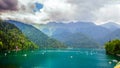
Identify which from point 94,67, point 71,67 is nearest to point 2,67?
point 71,67

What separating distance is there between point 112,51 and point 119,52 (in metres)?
10.9

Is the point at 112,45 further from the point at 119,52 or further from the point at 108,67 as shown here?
the point at 108,67

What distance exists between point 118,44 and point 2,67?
125 metres

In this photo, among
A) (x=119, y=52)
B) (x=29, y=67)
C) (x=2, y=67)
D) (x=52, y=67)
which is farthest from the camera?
(x=119, y=52)

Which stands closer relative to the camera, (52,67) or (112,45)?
(52,67)

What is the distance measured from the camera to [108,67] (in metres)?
102

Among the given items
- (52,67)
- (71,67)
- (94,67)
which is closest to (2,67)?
(52,67)

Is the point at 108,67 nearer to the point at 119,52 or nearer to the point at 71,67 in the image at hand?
the point at 71,67

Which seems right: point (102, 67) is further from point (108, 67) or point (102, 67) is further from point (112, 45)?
point (112, 45)

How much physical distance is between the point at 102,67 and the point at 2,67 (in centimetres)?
4011

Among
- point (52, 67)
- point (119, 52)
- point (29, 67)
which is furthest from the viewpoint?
point (119, 52)

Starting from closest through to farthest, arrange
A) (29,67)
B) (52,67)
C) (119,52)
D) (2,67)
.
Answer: (2,67), (29,67), (52,67), (119,52)

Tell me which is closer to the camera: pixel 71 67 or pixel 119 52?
pixel 71 67

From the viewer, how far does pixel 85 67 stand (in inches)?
4006
